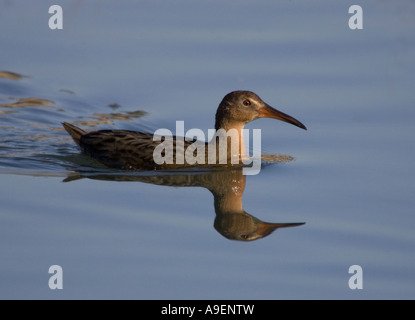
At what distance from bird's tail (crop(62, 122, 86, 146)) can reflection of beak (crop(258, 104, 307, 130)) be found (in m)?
2.42

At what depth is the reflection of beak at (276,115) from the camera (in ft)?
42.1

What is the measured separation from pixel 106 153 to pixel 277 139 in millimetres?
2248

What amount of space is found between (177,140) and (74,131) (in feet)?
5.23

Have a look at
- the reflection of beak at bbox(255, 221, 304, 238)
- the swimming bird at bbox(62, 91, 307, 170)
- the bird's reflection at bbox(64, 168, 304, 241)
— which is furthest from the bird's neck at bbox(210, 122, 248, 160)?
the reflection of beak at bbox(255, 221, 304, 238)

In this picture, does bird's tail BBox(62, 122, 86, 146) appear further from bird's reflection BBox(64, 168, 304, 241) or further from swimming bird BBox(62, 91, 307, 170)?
bird's reflection BBox(64, 168, 304, 241)

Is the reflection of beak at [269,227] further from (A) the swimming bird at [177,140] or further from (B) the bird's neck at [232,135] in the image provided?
(B) the bird's neck at [232,135]

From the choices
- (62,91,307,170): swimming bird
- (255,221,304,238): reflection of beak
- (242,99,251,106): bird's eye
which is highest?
(242,99,251,106): bird's eye

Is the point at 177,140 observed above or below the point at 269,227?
above

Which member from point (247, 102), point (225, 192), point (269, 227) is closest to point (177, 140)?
point (247, 102)

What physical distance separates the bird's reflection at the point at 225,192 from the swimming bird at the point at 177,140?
264 millimetres

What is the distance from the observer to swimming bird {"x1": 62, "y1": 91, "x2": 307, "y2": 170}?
13.0 meters

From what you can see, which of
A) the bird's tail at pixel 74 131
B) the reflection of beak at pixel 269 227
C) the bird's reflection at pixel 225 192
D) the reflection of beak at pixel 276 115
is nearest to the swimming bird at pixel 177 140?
the reflection of beak at pixel 276 115

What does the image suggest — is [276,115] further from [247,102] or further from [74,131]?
[74,131]

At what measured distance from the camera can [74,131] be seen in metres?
13.8
